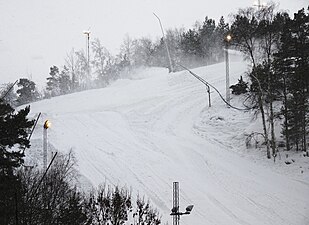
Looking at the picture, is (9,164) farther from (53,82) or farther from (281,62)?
(53,82)

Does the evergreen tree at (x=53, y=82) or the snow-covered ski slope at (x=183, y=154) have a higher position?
the evergreen tree at (x=53, y=82)

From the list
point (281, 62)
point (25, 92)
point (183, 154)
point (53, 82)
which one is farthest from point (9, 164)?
point (53, 82)

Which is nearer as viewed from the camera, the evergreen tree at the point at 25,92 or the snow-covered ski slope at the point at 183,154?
the snow-covered ski slope at the point at 183,154

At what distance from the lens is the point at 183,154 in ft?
85.8

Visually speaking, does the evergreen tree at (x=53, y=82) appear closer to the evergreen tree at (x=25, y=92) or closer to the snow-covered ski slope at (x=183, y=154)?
the evergreen tree at (x=25, y=92)

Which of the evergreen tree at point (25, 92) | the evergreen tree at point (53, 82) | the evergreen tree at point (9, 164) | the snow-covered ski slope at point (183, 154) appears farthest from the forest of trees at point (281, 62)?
the evergreen tree at point (53, 82)

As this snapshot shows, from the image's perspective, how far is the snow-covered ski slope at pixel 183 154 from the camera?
1955 cm

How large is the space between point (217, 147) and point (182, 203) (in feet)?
28.6

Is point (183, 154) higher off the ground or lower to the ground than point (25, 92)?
lower

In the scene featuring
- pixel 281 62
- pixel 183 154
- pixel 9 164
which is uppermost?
pixel 281 62

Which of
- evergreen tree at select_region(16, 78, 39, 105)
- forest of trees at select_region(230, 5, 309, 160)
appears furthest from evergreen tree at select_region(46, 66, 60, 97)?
forest of trees at select_region(230, 5, 309, 160)

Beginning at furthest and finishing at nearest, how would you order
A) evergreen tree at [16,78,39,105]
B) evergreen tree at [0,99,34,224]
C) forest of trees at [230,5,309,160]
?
evergreen tree at [16,78,39,105] → forest of trees at [230,5,309,160] → evergreen tree at [0,99,34,224]

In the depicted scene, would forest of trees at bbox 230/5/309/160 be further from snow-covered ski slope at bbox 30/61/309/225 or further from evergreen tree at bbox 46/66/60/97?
evergreen tree at bbox 46/66/60/97

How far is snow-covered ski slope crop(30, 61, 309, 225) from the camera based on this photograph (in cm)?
1955
